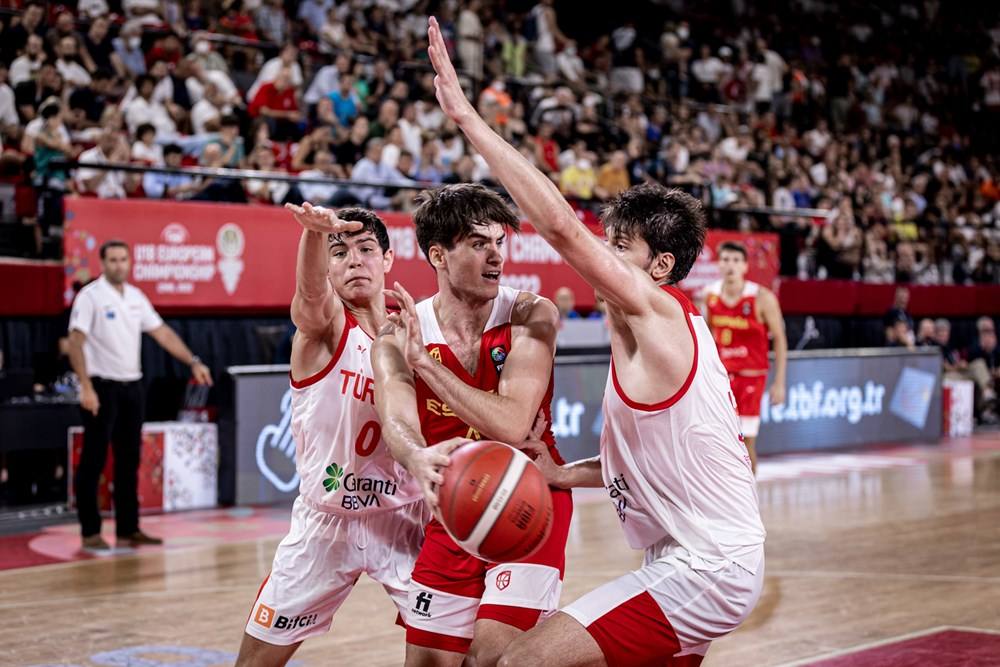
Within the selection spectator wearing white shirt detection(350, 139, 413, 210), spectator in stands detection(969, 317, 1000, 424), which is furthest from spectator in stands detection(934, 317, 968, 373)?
spectator wearing white shirt detection(350, 139, 413, 210)

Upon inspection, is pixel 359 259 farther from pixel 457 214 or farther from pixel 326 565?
pixel 326 565

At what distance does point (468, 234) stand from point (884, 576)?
201 inches

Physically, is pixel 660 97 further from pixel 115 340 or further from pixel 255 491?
pixel 115 340

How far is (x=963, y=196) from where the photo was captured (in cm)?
2480

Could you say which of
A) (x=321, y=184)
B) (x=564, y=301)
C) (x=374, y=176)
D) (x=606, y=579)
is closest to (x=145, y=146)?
(x=321, y=184)

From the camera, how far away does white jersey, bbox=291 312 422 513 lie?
185 inches

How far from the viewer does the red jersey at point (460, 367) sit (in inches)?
171

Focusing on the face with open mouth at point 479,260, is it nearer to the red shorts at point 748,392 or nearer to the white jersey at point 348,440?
the white jersey at point 348,440

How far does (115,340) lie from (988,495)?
7700 millimetres

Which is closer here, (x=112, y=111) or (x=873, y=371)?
(x=112, y=111)

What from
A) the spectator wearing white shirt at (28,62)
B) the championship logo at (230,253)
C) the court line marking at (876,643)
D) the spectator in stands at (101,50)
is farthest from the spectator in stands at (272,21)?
the court line marking at (876,643)

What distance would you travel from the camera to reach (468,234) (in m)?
4.27

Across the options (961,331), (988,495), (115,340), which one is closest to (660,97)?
(961,331)

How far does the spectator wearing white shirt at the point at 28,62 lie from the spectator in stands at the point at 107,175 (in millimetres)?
1382
